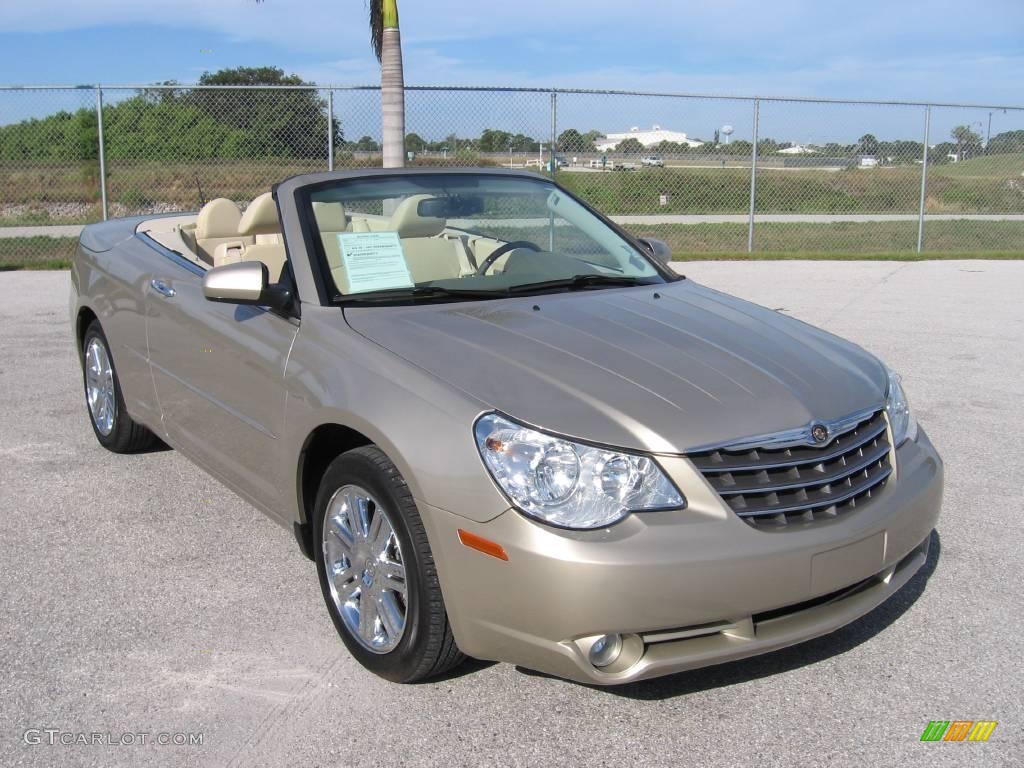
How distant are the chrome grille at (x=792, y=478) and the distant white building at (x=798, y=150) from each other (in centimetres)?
1304

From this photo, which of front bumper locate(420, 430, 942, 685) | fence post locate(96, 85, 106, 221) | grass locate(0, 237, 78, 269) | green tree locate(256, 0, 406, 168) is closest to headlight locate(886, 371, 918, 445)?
front bumper locate(420, 430, 942, 685)

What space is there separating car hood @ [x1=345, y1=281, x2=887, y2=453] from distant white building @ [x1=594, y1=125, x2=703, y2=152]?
10.6 meters

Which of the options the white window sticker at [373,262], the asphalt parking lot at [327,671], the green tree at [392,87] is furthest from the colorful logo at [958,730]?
the green tree at [392,87]

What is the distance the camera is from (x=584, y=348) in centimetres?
338

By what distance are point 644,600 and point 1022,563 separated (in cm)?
226

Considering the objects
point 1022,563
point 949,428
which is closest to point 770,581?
point 1022,563

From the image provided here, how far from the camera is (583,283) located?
4.22 m

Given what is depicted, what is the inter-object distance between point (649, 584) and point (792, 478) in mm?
583

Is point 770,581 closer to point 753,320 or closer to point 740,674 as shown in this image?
point 740,674

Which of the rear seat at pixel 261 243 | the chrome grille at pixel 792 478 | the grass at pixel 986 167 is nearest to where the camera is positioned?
the chrome grille at pixel 792 478

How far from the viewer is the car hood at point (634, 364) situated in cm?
293

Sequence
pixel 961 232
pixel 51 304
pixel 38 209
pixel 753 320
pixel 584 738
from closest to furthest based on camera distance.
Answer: pixel 584 738, pixel 753 320, pixel 51 304, pixel 38 209, pixel 961 232

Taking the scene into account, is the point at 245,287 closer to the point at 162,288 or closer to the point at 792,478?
the point at 162,288

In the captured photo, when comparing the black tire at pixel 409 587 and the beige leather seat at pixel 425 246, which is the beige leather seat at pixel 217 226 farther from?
the black tire at pixel 409 587
